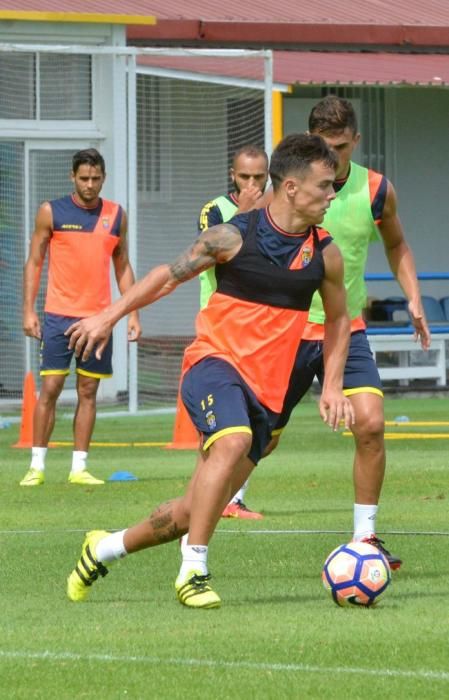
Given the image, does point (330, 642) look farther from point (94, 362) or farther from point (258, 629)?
point (94, 362)

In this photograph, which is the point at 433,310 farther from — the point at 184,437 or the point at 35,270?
the point at 35,270

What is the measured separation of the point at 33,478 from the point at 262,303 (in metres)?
5.83

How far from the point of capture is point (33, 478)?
13.6 metres

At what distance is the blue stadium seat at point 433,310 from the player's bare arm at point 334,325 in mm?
16286

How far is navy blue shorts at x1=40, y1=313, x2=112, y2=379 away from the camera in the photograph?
13.9 metres

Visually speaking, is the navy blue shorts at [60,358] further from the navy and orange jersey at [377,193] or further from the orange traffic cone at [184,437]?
the navy and orange jersey at [377,193]

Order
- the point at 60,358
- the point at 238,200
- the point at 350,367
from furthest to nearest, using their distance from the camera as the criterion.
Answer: the point at 60,358
the point at 238,200
the point at 350,367

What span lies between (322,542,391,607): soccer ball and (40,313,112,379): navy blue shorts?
6.03m

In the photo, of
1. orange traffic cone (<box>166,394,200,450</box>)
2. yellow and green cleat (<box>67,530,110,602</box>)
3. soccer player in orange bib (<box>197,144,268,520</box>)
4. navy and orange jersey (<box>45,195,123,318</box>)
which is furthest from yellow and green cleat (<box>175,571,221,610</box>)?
orange traffic cone (<box>166,394,200,450</box>)

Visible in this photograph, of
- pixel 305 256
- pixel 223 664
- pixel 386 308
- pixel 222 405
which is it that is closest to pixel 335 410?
pixel 222 405

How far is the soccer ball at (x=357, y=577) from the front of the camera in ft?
25.8

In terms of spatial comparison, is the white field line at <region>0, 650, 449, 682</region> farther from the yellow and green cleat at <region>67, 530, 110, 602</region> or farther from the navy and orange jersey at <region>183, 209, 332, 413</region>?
the navy and orange jersey at <region>183, 209, 332, 413</region>

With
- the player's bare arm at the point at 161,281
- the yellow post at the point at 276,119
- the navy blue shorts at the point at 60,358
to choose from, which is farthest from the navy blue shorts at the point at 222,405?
the yellow post at the point at 276,119

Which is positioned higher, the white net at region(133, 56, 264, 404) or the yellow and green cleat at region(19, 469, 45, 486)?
the white net at region(133, 56, 264, 404)
